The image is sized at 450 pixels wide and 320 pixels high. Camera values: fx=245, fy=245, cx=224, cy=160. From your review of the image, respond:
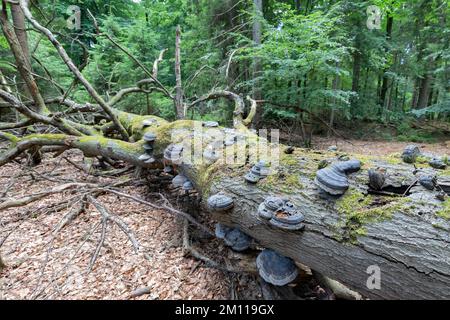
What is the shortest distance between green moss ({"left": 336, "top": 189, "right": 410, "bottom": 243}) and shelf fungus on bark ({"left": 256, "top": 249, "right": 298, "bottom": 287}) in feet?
1.62

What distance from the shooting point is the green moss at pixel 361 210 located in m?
1.47

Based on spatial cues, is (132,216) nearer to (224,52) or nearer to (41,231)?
(41,231)

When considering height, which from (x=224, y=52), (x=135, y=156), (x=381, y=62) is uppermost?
(x=224, y=52)

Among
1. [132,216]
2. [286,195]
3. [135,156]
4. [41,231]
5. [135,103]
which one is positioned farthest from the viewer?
[135,103]

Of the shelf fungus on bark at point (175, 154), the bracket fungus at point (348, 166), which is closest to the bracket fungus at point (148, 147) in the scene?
the shelf fungus on bark at point (175, 154)

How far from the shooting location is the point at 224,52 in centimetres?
884

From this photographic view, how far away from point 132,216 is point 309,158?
2533 millimetres

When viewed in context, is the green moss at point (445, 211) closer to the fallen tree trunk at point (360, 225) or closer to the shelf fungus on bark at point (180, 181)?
the fallen tree trunk at point (360, 225)

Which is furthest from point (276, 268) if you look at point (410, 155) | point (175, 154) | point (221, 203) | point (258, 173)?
point (175, 154)

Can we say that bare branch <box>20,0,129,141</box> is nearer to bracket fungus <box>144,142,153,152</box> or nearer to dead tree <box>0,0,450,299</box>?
bracket fungus <box>144,142,153,152</box>

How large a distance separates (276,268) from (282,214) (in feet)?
1.55

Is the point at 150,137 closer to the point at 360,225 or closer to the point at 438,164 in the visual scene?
the point at 360,225

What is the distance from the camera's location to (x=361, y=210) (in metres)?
1.54
